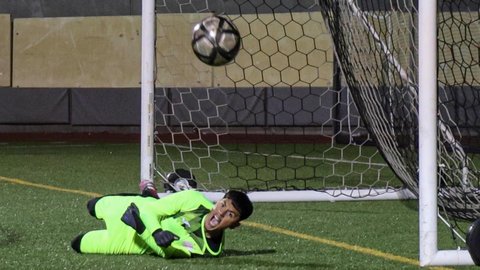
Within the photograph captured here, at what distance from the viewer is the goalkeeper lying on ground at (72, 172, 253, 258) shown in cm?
506

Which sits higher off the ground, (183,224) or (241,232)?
(183,224)

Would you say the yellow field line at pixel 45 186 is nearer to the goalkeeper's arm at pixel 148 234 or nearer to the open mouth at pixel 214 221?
the goalkeeper's arm at pixel 148 234

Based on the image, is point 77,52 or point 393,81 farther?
point 77,52

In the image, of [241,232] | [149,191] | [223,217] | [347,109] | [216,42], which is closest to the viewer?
[223,217]

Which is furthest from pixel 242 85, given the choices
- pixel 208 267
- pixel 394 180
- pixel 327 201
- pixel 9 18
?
pixel 208 267

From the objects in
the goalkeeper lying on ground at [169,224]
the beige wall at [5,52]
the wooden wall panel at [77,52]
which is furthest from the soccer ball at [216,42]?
the beige wall at [5,52]

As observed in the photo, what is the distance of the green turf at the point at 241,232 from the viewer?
5051 millimetres

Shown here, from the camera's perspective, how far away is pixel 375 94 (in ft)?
24.2

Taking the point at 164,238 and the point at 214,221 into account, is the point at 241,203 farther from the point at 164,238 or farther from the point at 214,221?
the point at 164,238

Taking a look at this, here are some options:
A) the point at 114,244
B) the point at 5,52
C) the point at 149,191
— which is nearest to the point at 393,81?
the point at 149,191

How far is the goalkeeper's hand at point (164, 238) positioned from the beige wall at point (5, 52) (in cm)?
1233

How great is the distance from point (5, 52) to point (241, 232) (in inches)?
444

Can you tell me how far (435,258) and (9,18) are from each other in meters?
13.1

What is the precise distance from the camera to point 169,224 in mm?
5227
